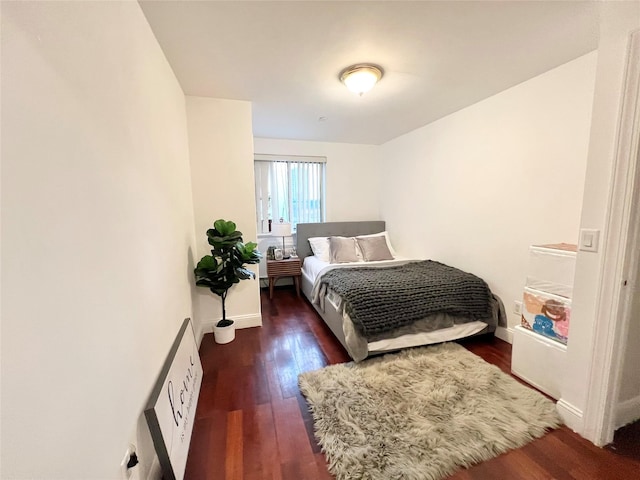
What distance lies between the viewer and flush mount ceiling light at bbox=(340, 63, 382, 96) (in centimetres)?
195

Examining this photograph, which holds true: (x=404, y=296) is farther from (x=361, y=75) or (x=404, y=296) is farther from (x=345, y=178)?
(x=345, y=178)

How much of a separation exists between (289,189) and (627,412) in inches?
158

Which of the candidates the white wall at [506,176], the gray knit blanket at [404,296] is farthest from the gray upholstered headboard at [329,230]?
the gray knit blanket at [404,296]

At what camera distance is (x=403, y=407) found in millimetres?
1673

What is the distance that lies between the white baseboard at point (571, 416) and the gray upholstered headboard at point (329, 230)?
3.14m

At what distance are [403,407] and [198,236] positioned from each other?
7.56 feet

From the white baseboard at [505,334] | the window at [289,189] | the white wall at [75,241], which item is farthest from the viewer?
the window at [289,189]

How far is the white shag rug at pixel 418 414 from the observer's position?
133 cm

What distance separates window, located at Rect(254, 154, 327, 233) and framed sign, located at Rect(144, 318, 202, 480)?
102 inches

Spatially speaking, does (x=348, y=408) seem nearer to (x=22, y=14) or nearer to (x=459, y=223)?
(x=22, y=14)

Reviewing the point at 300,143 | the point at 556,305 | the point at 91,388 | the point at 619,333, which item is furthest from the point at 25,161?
the point at 300,143

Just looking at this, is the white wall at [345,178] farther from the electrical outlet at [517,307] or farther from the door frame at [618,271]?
the door frame at [618,271]

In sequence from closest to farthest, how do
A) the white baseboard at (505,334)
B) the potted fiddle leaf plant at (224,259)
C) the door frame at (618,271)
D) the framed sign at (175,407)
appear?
the framed sign at (175,407) → the door frame at (618,271) → the potted fiddle leaf plant at (224,259) → the white baseboard at (505,334)

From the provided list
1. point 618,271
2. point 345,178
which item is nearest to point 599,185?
point 618,271
